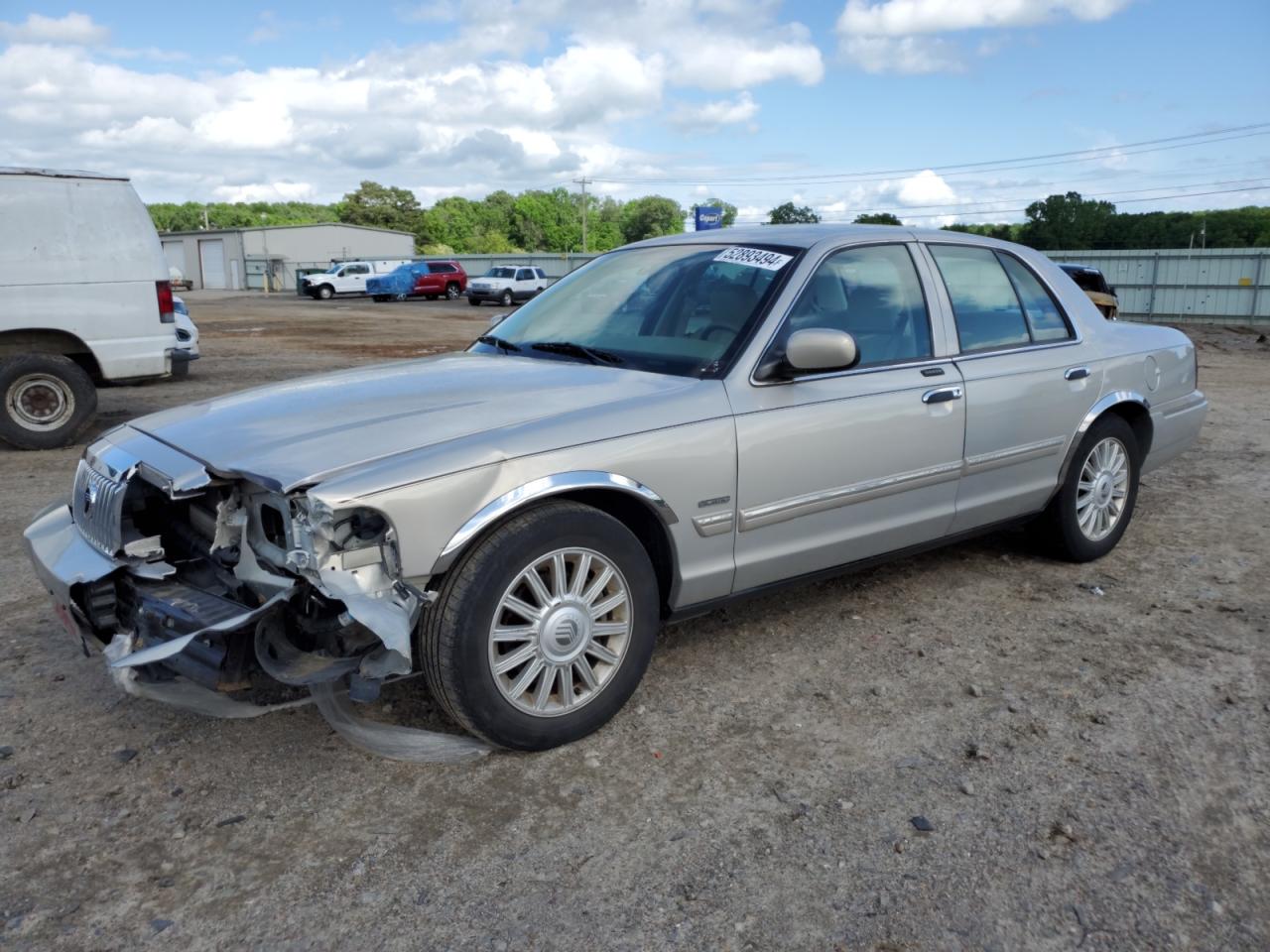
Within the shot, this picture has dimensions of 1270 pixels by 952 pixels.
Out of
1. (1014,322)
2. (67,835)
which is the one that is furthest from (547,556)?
(1014,322)

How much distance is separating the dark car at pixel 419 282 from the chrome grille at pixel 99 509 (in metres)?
41.3

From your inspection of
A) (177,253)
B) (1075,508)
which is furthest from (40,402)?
(177,253)

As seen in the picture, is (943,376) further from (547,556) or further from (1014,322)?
(547,556)

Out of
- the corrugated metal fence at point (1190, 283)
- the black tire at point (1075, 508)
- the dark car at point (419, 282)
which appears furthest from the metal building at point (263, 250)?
the black tire at point (1075, 508)

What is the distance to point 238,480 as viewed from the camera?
9.91 feet

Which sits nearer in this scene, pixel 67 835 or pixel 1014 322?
pixel 67 835

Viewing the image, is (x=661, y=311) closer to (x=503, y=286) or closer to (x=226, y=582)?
(x=226, y=582)

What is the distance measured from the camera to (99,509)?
3332mm

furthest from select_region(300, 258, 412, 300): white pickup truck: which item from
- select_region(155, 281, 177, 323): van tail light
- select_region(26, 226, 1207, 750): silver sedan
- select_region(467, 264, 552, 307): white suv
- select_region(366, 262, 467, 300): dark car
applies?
select_region(26, 226, 1207, 750): silver sedan

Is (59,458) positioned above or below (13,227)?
below

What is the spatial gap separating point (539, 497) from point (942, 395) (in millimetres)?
1903

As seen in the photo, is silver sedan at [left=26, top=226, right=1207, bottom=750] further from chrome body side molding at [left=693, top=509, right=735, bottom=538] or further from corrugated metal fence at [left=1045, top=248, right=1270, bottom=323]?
corrugated metal fence at [left=1045, top=248, right=1270, bottom=323]

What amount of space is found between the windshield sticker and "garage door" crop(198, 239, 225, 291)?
6569 centimetres

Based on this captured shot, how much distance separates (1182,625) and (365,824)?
333 cm
